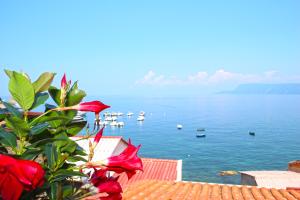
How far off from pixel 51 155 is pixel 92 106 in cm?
20

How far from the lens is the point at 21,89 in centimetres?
98

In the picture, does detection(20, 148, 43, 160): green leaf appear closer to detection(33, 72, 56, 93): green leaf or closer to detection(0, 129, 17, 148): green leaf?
detection(0, 129, 17, 148): green leaf

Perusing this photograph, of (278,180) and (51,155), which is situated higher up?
(51,155)

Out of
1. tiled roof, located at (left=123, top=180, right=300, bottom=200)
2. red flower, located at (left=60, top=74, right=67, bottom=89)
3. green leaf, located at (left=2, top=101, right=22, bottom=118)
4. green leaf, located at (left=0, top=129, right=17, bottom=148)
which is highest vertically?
red flower, located at (left=60, top=74, right=67, bottom=89)


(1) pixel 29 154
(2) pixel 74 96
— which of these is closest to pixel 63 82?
(2) pixel 74 96

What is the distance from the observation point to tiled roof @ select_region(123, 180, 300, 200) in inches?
250

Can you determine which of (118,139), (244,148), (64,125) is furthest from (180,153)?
(64,125)

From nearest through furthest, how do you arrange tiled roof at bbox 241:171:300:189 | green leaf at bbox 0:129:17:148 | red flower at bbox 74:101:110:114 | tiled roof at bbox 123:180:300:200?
green leaf at bbox 0:129:17:148, red flower at bbox 74:101:110:114, tiled roof at bbox 123:180:300:200, tiled roof at bbox 241:171:300:189

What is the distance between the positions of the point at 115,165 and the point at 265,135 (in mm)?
77513

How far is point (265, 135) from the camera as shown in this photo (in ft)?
240

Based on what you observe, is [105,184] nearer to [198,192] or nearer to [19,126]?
[19,126]

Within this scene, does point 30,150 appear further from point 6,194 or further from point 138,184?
point 138,184

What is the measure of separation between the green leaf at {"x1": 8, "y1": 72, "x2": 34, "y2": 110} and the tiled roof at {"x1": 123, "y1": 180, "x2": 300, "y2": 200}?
Answer: 5.18 metres

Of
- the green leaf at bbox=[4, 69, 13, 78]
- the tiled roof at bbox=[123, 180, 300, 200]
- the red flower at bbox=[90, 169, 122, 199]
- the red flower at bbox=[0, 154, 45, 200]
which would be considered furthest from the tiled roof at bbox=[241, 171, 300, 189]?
the red flower at bbox=[0, 154, 45, 200]
